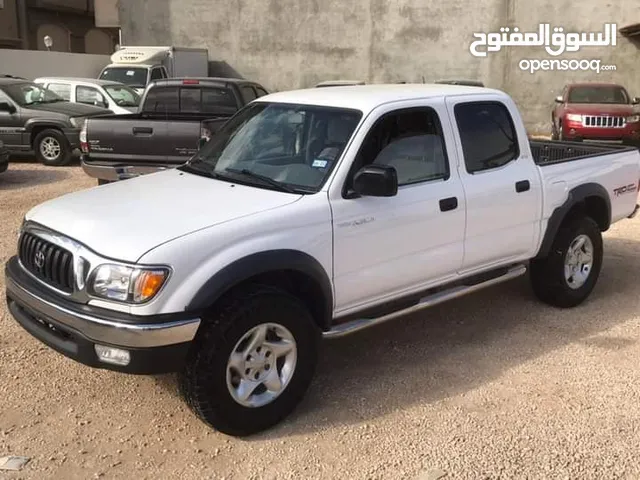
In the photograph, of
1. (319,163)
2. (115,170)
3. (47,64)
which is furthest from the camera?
(47,64)

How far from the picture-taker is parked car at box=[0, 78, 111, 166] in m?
13.2

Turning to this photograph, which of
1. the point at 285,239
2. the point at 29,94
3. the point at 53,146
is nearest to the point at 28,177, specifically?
the point at 53,146

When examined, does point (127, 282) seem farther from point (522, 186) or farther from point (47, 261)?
point (522, 186)

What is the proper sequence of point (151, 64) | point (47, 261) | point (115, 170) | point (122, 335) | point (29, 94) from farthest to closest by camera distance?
point (151, 64), point (29, 94), point (115, 170), point (47, 261), point (122, 335)

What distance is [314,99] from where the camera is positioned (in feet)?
15.3

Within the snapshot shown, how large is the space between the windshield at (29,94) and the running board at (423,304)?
11.1 metres

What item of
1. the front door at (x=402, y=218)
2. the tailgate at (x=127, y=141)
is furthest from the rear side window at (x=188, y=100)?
the front door at (x=402, y=218)

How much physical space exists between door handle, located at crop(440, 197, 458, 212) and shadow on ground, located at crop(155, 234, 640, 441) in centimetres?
103

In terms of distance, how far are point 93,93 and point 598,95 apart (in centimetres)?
1183

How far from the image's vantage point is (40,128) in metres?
13.4

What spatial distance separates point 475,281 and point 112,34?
123ft

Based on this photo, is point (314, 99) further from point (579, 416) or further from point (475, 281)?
point (579, 416)

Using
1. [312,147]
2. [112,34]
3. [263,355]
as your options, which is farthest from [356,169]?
[112,34]

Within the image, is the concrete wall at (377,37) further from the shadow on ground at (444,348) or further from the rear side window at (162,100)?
the shadow on ground at (444,348)
